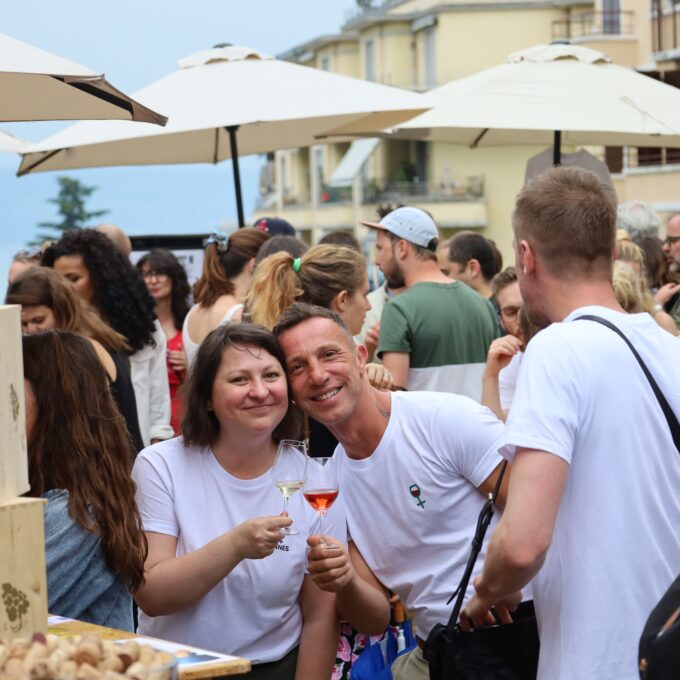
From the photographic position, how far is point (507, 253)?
52219 mm

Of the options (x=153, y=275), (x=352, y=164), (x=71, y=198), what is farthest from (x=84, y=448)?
(x=71, y=198)

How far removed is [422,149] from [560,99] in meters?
54.5

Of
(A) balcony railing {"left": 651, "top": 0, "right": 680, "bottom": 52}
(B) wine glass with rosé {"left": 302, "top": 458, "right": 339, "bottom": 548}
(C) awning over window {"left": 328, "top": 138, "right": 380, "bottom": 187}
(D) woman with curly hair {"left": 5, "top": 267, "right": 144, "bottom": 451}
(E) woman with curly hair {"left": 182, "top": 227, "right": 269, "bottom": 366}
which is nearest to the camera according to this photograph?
(B) wine glass with rosé {"left": 302, "top": 458, "right": 339, "bottom": 548}

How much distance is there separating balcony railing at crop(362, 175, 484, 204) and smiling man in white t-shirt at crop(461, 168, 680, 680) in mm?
55434

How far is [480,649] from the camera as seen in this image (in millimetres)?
3564

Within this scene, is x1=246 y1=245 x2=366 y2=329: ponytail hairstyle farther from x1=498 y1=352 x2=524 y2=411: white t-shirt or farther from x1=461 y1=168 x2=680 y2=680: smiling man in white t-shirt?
x1=461 y1=168 x2=680 y2=680: smiling man in white t-shirt

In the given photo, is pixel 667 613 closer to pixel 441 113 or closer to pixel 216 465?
pixel 216 465

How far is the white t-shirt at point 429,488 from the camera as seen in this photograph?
3.93 metres

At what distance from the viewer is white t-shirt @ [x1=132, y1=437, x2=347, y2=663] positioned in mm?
4008

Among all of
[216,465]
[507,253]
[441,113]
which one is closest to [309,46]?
[507,253]

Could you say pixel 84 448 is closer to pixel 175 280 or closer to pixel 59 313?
pixel 59 313

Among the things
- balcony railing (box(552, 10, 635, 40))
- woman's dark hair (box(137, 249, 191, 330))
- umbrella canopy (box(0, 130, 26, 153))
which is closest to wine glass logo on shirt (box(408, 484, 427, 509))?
woman's dark hair (box(137, 249, 191, 330))

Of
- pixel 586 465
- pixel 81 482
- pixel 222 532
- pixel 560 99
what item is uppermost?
pixel 560 99

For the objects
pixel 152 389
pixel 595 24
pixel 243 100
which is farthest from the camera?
pixel 595 24
